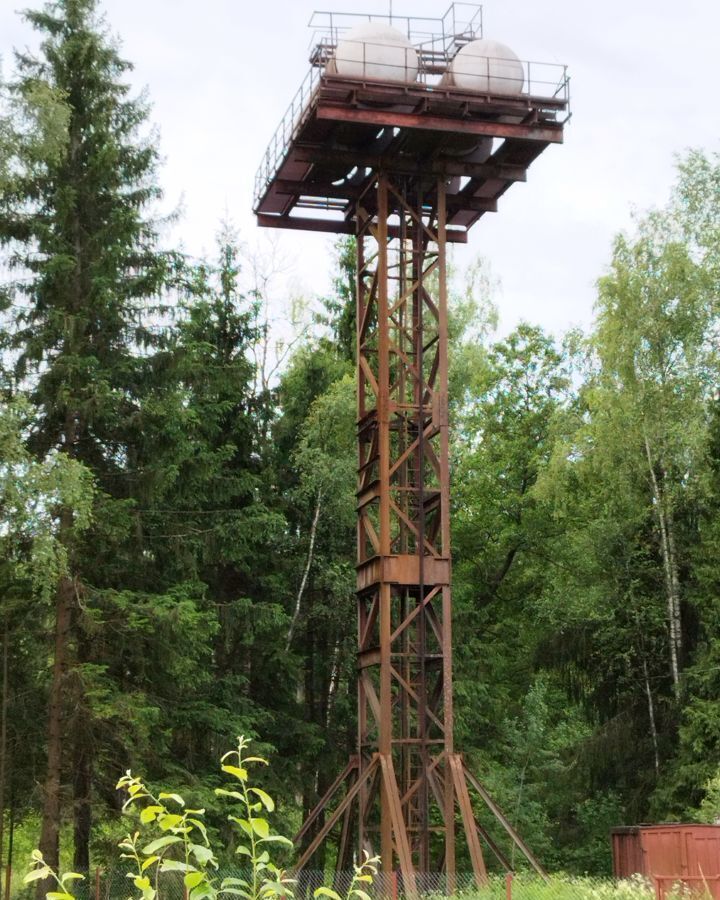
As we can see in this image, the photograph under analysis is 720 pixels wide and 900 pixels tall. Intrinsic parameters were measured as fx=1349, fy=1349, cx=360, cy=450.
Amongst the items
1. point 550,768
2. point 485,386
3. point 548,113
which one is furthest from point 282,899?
point 485,386

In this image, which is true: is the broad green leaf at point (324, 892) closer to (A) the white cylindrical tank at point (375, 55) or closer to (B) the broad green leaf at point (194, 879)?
(B) the broad green leaf at point (194, 879)

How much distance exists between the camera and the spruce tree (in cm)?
2383

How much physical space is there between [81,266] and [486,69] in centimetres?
838

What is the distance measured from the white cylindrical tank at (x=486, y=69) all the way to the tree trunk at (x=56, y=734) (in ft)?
35.0

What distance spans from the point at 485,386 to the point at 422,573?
19.5 metres

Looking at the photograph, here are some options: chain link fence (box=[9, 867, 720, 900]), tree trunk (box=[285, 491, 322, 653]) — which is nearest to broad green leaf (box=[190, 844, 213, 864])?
chain link fence (box=[9, 867, 720, 900])

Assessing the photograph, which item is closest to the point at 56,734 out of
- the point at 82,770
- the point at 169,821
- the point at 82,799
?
the point at 82,799

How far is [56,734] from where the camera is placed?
22.6 meters

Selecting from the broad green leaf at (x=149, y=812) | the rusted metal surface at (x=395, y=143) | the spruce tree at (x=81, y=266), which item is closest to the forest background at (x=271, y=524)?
the spruce tree at (x=81, y=266)

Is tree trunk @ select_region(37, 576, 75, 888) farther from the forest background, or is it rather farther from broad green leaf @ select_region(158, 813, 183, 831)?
broad green leaf @ select_region(158, 813, 183, 831)

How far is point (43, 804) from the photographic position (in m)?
22.8

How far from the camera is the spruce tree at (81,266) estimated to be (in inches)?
938

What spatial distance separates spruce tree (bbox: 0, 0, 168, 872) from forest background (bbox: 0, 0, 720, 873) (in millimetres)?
60

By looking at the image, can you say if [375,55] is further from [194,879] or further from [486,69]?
[194,879]
